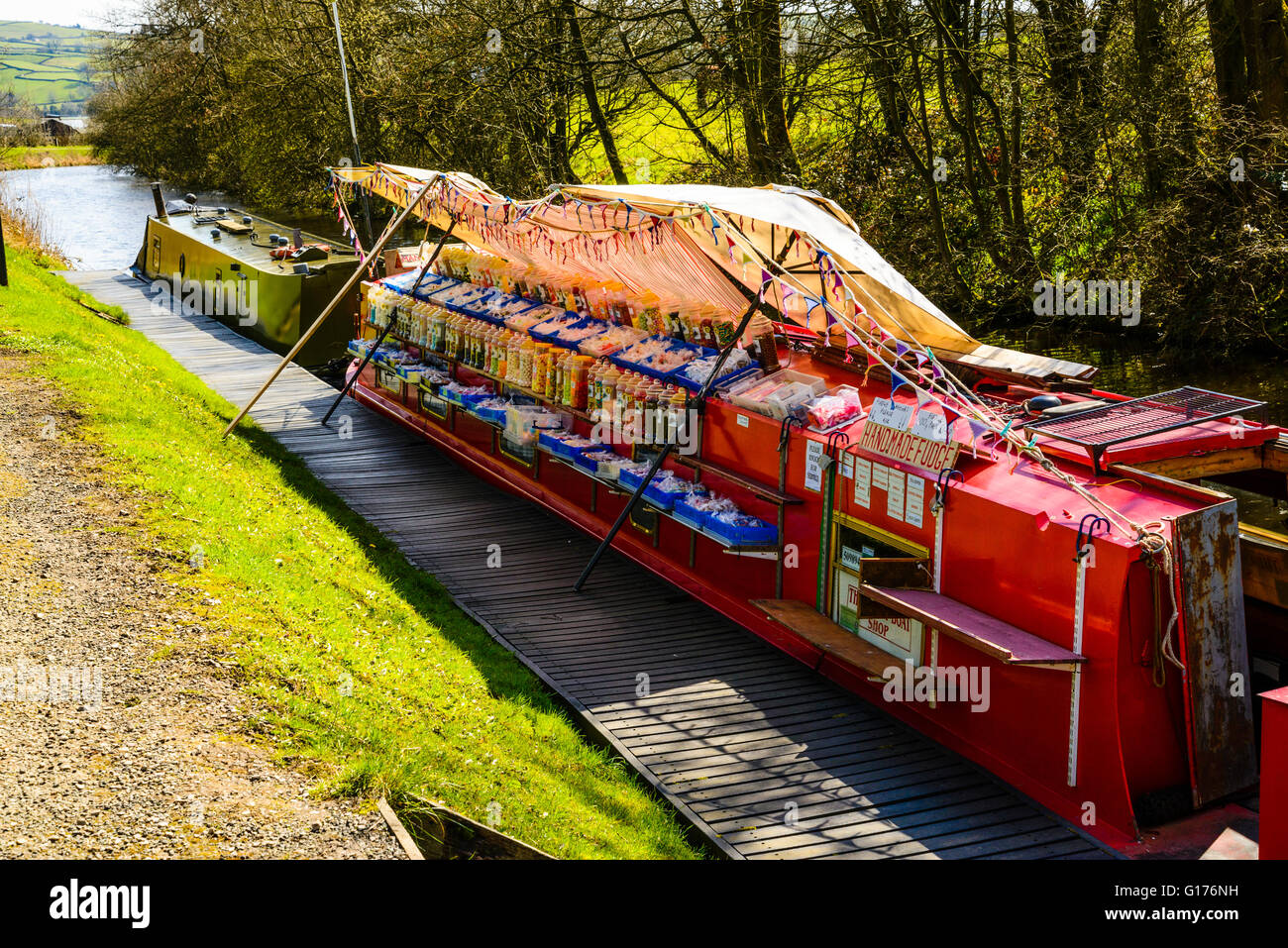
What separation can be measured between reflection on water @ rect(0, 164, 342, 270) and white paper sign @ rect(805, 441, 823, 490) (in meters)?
24.9

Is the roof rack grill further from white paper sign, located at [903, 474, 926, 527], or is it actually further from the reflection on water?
the reflection on water

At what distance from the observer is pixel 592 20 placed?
2042 centimetres

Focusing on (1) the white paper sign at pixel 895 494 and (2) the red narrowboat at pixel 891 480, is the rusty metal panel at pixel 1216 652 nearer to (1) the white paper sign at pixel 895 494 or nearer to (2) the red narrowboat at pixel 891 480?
(2) the red narrowboat at pixel 891 480

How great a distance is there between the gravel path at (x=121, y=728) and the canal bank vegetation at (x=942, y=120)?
38.6 feet

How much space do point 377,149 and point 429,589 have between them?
822 inches

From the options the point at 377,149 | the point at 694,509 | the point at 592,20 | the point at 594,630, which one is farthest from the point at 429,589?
the point at 377,149

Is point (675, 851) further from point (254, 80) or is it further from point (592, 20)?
point (254, 80)

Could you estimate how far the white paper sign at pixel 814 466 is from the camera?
8.43m

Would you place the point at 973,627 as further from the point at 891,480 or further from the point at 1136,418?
the point at 1136,418

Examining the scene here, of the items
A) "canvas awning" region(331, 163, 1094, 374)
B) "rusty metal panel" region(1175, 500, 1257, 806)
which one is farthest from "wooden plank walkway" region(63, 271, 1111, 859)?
"canvas awning" region(331, 163, 1094, 374)

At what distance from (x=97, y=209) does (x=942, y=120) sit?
34573 mm

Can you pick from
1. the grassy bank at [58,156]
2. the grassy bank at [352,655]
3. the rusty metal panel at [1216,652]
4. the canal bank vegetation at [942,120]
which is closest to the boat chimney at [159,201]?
the canal bank vegetation at [942,120]

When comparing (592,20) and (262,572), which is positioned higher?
(592,20)

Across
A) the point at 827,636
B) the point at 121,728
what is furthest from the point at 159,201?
the point at 121,728
